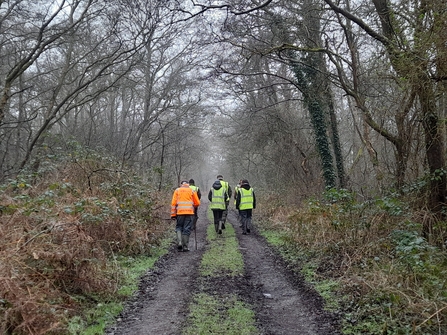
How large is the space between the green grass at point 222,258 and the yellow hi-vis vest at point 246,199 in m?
1.13

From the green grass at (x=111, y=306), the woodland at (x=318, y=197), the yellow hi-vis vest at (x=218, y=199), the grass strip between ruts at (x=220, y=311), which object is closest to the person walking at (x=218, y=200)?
the yellow hi-vis vest at (x=218, y=199)

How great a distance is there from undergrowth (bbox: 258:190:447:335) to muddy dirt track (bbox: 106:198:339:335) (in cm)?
36

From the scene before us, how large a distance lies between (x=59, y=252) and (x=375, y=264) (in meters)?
5.18

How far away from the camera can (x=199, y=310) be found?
593 centimetres

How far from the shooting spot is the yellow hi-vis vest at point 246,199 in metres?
14.1

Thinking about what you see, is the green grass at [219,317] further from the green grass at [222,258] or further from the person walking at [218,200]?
the person walking at [218,200]

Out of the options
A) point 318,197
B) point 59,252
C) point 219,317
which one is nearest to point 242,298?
point 219,317

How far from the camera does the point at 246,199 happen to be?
1414cm

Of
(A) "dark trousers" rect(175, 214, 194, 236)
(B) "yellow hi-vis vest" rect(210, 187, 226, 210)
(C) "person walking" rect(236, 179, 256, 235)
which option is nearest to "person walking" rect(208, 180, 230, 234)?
(B) "yellow hi-vis vest" rect(210, 187, 226, 210)

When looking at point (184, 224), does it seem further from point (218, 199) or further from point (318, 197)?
point (318, 197)

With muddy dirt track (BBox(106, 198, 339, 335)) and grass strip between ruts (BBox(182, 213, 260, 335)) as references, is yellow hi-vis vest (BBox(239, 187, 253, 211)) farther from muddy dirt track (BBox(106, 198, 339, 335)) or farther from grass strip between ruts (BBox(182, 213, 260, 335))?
grass strip between ruts (BBox(182, 213, 260, 335))

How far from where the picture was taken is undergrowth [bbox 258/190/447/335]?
4.99 meters

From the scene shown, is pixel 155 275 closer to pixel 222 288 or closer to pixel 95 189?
pixel 222 288

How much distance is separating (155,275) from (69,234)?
2.28 metres
